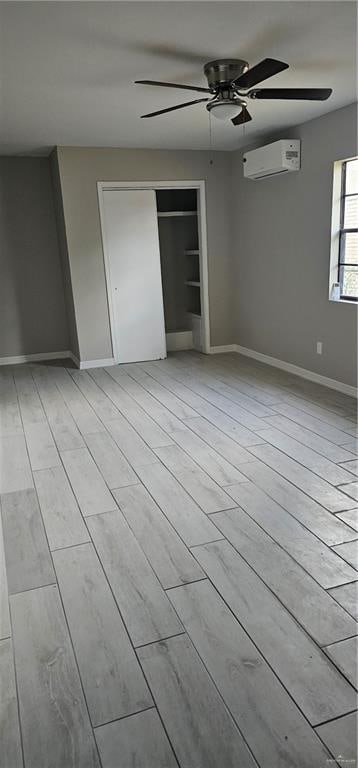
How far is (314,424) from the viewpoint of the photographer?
→ 380 centimetres

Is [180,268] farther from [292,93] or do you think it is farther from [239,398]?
[292,93]

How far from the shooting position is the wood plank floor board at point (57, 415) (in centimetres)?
371

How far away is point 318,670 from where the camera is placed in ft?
5.41

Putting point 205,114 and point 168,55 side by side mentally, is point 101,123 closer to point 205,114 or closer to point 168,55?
point 205,114

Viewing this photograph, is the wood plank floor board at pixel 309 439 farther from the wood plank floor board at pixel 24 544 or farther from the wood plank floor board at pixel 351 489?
the wood plank floor board at pixel 24 544

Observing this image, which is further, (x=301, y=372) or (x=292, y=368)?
(x=292, y=368)

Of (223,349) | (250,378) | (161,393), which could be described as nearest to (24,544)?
(161,393)

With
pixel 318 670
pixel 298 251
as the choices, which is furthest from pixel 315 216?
pixel 318 670

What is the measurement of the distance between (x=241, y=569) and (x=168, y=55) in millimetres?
2755

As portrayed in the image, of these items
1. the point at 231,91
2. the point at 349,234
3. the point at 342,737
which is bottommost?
the point at 342,737

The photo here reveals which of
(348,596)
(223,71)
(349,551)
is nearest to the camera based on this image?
(348,596)

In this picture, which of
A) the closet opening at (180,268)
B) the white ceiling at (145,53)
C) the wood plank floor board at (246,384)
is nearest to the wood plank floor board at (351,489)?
the wood plank floor board at (246,384)

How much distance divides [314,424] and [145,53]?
269 cm

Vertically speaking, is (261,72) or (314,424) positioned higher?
(261,72)
